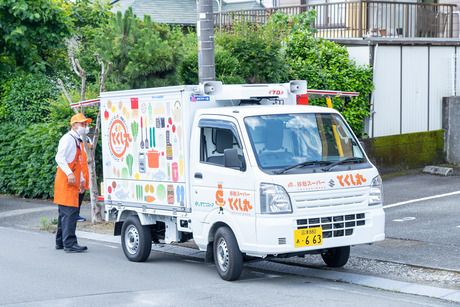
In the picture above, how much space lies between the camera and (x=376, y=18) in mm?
21734

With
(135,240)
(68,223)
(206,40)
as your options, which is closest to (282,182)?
(135,240)

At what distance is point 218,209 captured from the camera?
10.7 meters

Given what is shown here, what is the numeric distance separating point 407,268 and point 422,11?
12.9m

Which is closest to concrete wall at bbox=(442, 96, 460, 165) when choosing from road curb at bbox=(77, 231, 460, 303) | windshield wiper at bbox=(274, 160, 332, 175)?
road curb at bbox=(77, 231, 460, 303)

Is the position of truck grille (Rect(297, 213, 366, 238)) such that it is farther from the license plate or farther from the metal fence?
the metal fence

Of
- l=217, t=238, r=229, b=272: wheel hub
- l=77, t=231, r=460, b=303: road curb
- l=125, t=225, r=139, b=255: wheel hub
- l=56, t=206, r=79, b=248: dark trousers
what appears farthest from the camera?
l=56, t=206, r=79, b=248: dark trousers

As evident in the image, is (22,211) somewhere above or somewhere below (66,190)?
below

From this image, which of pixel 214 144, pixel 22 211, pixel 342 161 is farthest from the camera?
pixel 22 211

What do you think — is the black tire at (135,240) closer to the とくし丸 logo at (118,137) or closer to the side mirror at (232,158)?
the とくし丸 logo at (118,137)

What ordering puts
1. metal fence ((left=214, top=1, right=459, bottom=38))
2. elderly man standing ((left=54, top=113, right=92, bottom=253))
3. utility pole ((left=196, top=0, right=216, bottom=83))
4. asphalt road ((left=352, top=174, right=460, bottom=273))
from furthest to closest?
1. metal fence ((left=214, top=1, right=459, bottom=38))
2. utility pole ((left=196, top=0, right=216, bottom=83))
3. elderly man standing ((left=54, top=113, right=92, bottom=253))
4. asphalt road ((left=352, top=174, right=460, bottom=273))

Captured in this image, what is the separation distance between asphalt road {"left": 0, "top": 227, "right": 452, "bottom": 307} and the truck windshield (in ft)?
4.73

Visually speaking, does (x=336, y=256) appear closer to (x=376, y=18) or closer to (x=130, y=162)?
(x=130, y=162)

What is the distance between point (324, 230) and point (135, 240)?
3296 millimetres

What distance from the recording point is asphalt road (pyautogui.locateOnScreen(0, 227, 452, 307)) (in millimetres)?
9570
